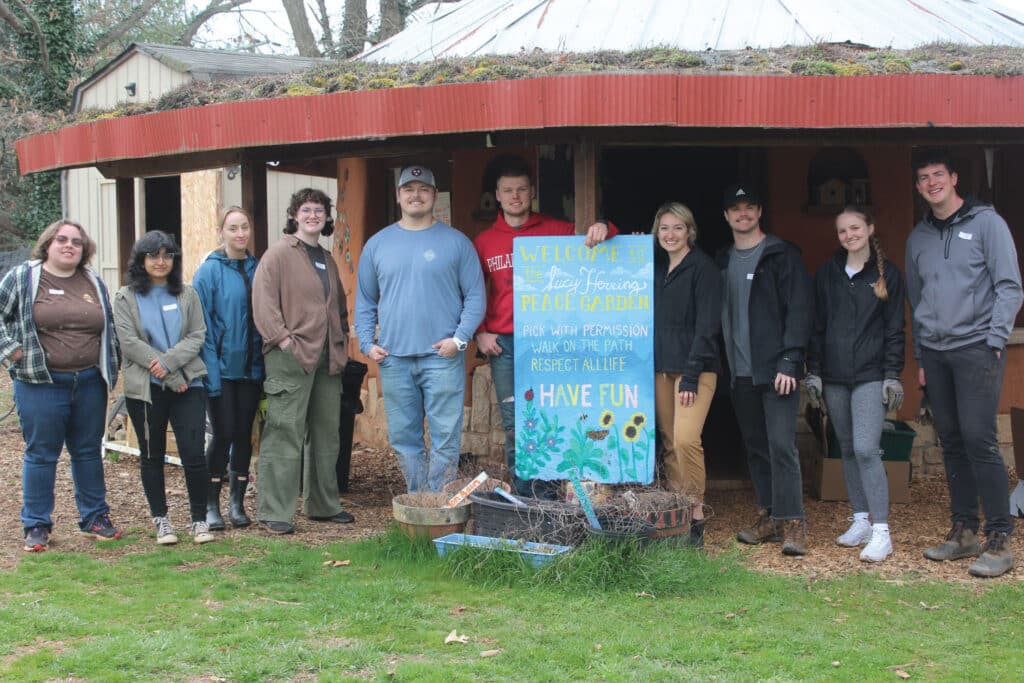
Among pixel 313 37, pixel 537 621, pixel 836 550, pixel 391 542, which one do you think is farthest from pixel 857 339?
pixel 313 37

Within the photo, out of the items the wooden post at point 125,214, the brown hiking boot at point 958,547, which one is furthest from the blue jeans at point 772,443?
the wooden post at point 125,214

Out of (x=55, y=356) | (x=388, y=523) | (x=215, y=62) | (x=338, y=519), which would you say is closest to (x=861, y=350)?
(x=388, y=523)

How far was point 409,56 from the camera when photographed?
834 cm

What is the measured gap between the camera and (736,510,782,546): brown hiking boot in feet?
20.1

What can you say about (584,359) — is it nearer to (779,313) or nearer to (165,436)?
(779,313)

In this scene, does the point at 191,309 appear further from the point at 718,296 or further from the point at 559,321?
the point at 718,296

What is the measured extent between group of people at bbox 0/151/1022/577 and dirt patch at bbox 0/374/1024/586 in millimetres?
118

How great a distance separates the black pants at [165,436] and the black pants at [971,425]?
3940 mm

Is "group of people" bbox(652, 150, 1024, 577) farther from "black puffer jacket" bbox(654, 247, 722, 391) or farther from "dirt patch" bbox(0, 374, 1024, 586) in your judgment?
"dirt patch" bbox(0, 374, 1024, 586)

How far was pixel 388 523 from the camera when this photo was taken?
680 cm

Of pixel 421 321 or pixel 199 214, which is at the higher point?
pixel 199 214

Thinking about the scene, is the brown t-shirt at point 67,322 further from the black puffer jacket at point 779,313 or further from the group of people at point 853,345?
the black puffer jacket at point 779,313

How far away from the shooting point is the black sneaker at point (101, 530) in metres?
6.26

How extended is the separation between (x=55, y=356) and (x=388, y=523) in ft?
7.20
